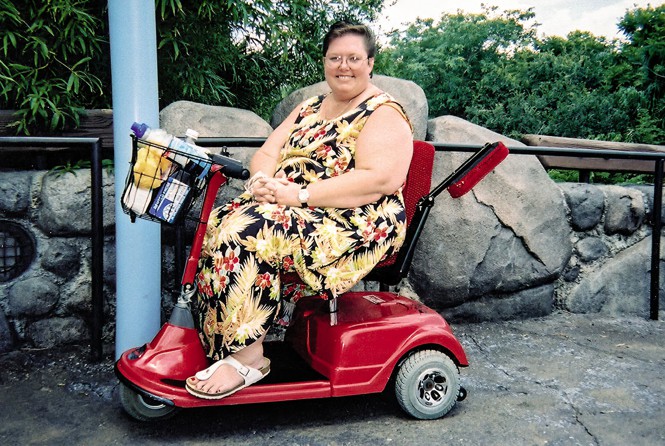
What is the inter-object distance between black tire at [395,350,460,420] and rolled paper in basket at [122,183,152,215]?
110 centimetres

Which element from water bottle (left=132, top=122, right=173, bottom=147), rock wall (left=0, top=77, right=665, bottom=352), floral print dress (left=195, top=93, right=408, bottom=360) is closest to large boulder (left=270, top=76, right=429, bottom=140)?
rock wall (left=0, top=77, right=665, bottom=352)

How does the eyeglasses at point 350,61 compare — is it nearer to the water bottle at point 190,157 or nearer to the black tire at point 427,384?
the water bottle at point 190,157

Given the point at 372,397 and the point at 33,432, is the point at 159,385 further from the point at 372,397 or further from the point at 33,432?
the point at 372,397

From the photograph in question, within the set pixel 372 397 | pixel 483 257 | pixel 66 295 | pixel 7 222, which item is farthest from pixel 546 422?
pixel 7 222

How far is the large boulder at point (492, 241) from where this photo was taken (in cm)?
329

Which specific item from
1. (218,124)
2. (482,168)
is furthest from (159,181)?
(218,124)

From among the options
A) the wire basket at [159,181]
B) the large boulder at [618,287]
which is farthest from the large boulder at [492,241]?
the wire basket at [159,181]

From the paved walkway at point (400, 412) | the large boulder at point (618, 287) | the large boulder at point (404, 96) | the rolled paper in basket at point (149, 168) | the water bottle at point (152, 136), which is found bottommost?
the paved walkway at point (400, 412)

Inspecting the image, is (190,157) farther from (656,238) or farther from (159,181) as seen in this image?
(656,238)

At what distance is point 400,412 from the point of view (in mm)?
2379

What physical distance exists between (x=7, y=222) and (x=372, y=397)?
1.87m

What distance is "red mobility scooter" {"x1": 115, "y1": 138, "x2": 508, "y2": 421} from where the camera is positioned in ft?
6.68

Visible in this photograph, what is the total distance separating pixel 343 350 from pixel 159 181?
87cm

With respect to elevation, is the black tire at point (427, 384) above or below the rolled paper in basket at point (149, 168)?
below
